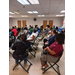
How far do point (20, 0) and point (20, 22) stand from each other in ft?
37.6

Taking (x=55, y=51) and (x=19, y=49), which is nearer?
(x=55, y=51)

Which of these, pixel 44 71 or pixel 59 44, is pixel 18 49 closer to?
pixel 44 71

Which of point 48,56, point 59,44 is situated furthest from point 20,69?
point 59,44

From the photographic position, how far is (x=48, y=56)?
6.23ft

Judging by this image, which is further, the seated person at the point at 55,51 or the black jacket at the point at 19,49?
the black jacket at the point at 19,49

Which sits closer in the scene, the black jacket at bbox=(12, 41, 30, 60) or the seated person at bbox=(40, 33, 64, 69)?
the seated person at bbox=(40, 33, 64, 69)
